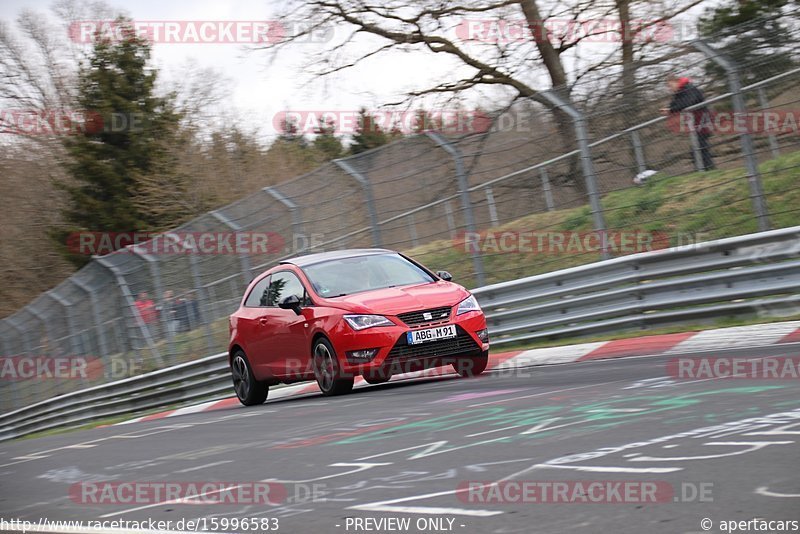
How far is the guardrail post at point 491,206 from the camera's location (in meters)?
14.1

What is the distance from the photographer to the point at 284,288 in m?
12.6

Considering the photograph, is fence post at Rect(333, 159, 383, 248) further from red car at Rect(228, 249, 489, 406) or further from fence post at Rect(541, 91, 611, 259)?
fence post at Rect(541, 91, 611, 259)

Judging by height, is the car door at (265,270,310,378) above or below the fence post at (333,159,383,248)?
below

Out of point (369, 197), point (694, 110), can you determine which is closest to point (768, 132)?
point (694, 110)

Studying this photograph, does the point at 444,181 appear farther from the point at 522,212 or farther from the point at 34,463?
the point at 34,463

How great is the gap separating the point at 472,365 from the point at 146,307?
9.66 m

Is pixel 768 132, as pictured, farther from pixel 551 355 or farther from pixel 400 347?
pixel 400 347

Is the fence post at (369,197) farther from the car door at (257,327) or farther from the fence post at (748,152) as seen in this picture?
the fence post at (748,152)

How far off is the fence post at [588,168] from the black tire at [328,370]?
3503mm

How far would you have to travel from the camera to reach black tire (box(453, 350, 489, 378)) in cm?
1159

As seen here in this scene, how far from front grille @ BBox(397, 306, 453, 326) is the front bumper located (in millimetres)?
38

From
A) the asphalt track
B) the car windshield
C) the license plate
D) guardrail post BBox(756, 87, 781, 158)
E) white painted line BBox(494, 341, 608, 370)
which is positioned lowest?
the asphalt track

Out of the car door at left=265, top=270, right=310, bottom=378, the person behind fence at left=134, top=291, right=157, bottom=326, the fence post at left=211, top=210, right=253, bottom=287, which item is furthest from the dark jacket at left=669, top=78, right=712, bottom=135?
the person behind fence at left=134, top=291, right=157, bottom=326

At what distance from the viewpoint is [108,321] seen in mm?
A: 21141
